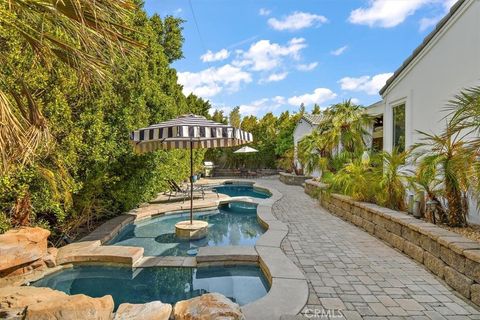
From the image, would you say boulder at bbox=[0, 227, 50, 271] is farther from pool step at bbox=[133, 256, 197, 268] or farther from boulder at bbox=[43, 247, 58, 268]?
pool step at bbox=[133, 256, 197, 268]

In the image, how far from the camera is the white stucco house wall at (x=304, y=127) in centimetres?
2145

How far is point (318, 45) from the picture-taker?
15.4 metres

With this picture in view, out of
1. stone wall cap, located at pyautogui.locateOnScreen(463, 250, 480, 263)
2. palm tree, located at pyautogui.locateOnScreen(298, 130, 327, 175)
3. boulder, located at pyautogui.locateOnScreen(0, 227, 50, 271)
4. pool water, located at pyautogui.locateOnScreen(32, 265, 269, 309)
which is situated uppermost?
palm tree, located at pyautogui.locateOnScreen(298, 130, 327, 175)

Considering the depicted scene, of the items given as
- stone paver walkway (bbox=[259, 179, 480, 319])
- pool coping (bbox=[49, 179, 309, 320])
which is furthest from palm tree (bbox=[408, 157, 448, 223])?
pool coping (bbox=[49, 179, 309, 320])

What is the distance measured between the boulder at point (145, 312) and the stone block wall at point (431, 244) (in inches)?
171

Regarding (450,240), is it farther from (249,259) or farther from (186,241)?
(186,241)

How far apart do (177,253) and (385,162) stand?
20.4 feet

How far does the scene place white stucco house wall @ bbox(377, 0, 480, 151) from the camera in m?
6.99

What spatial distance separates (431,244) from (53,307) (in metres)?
6.09

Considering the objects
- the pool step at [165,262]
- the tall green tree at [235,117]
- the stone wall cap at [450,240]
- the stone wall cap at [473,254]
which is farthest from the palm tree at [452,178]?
the tall green tree at [235,117]

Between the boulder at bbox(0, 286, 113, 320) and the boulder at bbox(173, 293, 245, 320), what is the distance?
0.92 m

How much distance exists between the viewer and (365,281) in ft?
15.7

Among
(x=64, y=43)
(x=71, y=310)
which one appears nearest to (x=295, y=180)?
(x=71, y=310)

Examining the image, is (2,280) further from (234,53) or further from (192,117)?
(234,53)
